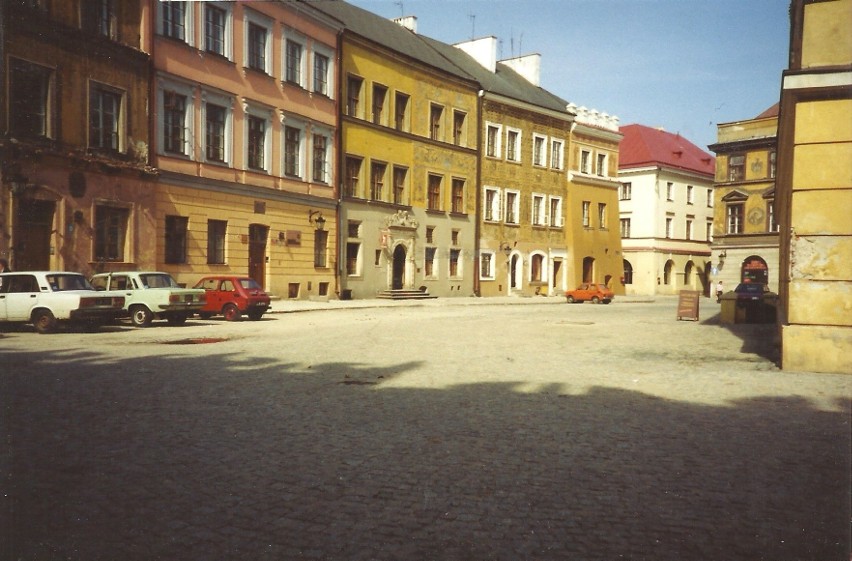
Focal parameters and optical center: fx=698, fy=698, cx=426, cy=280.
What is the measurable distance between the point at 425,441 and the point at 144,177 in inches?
839

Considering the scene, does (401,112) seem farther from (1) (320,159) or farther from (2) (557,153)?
(2) (557,153)

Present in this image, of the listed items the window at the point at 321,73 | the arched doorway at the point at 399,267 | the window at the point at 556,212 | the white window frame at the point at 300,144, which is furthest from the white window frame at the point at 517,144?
the white window frame at the point at 300,144

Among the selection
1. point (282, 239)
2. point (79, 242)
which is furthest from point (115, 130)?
point (282, 239)

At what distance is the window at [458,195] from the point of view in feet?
Answer: 138

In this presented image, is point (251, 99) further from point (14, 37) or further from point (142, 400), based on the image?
point (142, 400)

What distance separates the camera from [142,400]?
26.1 feet

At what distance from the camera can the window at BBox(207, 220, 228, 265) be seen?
90.6 ft

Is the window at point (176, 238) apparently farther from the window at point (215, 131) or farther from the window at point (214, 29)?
the window at point (214, 29)

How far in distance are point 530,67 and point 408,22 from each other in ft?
38.5

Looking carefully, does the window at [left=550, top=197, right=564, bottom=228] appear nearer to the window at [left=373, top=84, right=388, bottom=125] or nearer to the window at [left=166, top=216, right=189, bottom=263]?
→ the window at [left=373, top=84, right=388, bottom=125]

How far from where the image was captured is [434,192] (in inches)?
1599

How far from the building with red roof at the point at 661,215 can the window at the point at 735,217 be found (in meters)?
8.02

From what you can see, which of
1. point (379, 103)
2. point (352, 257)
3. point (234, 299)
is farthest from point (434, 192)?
point (234, 299)

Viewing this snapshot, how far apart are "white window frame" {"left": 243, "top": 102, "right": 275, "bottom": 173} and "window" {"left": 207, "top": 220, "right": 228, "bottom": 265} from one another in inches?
107
